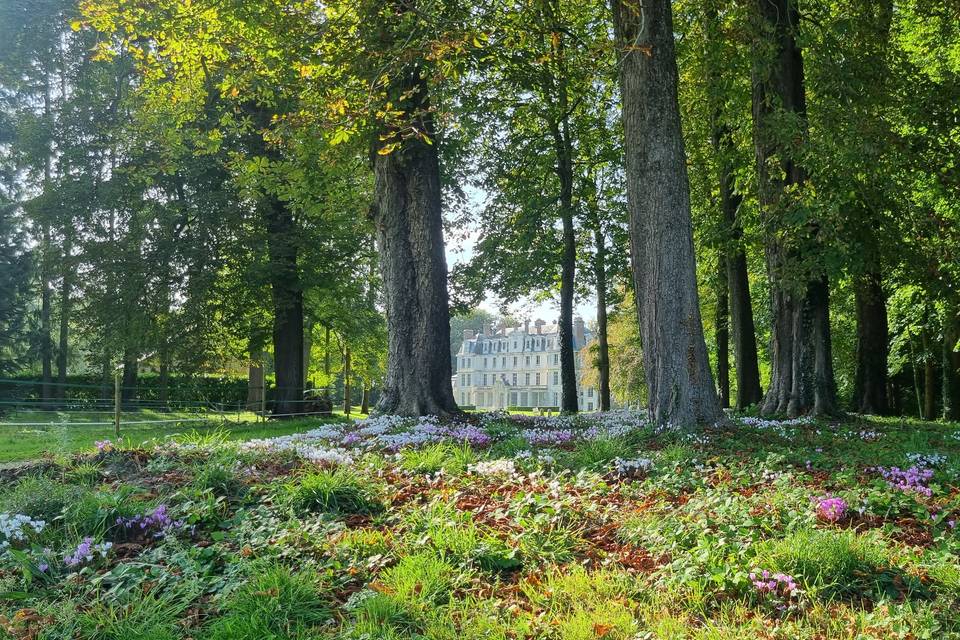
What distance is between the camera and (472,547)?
3662mm

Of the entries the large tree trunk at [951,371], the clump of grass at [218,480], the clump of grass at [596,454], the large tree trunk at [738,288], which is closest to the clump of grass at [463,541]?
the clump of grass at [218,480]

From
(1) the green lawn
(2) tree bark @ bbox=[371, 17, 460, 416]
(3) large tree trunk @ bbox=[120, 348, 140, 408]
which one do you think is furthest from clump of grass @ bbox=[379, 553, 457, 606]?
(3) large tree trunk @ bbox=[120, 348, 140, 408]

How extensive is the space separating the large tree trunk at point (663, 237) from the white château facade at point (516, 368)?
70.8 m

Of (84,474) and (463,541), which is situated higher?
(84,474)

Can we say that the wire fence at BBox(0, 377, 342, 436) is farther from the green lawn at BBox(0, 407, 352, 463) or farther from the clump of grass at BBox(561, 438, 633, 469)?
the clump of grass at BBox(561, 438, 633, 469)

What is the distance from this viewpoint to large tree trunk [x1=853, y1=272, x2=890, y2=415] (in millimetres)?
15570

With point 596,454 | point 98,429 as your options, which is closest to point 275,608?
point 596,454

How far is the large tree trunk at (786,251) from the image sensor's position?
36.3ft

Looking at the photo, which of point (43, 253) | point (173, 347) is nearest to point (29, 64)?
point (43, 253)

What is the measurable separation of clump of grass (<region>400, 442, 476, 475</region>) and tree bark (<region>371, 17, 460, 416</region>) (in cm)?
395

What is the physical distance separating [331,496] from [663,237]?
5.07m

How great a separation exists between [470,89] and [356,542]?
10.1 metres

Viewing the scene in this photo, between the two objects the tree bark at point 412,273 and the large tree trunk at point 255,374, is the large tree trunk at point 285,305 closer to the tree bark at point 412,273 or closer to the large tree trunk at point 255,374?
the large tree trunk at point 255,374

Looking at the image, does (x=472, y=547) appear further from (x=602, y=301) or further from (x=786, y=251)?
(x=602, y=301)
